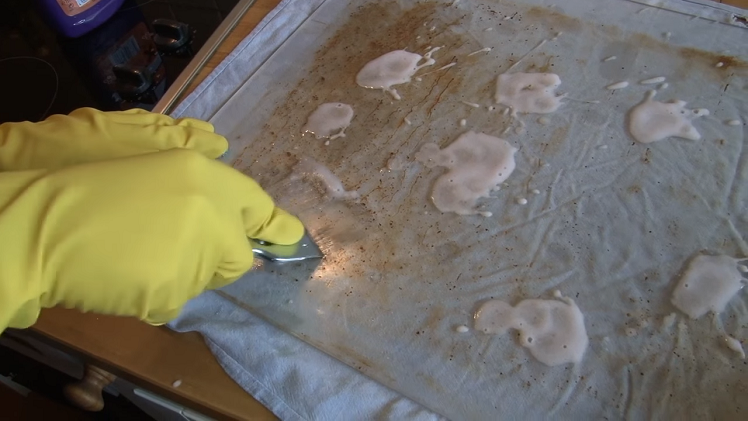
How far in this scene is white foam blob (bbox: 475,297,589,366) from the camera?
58 centimetres

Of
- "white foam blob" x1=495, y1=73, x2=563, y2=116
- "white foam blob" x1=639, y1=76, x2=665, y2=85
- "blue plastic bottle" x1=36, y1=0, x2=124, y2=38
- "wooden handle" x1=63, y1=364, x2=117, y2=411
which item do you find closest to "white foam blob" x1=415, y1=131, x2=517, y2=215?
"white foam blob" x1=495, y1=73, x2=563, y2=116

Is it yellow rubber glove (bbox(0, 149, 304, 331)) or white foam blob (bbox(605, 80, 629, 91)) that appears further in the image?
white foam blob (bbox(605, 80, 629, 91))

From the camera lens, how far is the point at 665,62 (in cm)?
76

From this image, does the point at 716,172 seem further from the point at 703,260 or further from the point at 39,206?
the point at 39,206

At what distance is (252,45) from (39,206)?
1.82 feet

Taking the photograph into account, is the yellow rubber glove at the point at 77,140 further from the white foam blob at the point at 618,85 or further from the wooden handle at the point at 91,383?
the white foam blob at the point at 618,85

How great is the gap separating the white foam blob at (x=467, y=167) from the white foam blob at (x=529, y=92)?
7 centimetres

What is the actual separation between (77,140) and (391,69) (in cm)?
46

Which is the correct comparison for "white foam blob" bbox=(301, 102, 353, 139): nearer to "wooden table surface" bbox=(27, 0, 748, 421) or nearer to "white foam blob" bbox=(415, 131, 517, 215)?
"white foam blob" bbox=(415, 131, 517, 215)

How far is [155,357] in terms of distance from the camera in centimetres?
62

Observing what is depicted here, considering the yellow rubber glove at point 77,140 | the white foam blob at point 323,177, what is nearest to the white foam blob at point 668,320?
the white foam blob at point 323,177

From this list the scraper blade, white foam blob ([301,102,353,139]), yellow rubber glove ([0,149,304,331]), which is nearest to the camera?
yellow rubber glove ([0,149,304,331])

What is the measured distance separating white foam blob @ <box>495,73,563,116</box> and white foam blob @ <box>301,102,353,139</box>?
0.22 metres

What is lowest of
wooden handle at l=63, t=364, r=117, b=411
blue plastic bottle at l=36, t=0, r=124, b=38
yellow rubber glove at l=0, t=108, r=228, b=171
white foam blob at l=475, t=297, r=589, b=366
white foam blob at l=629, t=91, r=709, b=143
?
wooden handle at l=63, t=364, r=117, b=411
